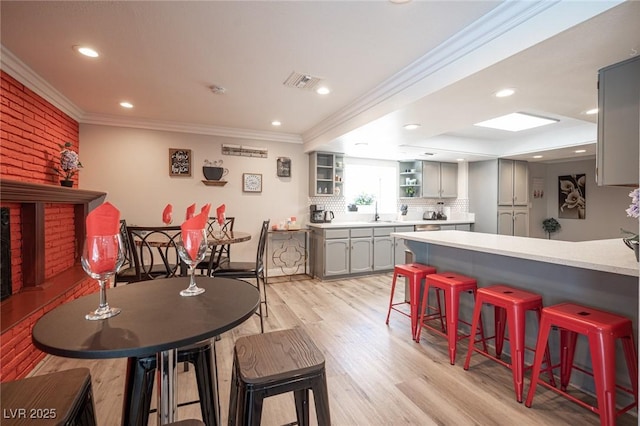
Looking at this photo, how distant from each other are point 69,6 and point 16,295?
2.32 meters

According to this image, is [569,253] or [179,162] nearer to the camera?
[569,253]

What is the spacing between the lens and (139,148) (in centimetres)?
423

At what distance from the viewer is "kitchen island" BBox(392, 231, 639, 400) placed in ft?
5.70

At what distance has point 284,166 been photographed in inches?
199

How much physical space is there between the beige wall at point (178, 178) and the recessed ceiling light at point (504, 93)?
3273 millimetres

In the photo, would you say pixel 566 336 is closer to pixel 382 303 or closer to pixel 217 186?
pixel 382 303

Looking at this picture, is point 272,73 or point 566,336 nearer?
point 566,336

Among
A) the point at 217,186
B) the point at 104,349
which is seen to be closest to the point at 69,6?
the point at 104,349

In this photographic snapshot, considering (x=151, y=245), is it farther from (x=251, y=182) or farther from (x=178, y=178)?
(x=251, y=182)

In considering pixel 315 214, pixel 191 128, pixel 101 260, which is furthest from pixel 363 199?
pixel 101 260

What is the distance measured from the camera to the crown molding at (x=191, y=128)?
4.03 metres

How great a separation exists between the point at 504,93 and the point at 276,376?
2.72m

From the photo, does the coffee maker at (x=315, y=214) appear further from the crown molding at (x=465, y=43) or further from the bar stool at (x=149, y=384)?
the bar stool at (x=149, y=384)

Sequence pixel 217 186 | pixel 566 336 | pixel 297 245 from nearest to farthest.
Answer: pixel 566 336
pixel 217 186
pixel 297 245
